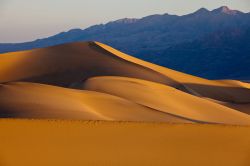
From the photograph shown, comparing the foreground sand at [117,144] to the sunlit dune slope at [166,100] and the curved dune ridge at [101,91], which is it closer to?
the curved dune ridge at [101,91]

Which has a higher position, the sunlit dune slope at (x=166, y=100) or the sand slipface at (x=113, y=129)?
the sand slipface at (x=113, y=129)

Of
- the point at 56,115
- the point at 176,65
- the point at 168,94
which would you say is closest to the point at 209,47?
the point at 176,65

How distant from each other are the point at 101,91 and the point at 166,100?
8.59ft

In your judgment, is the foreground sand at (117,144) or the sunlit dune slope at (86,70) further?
the sunlit dune slope at (86,70)

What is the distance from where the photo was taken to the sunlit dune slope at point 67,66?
32531 mm

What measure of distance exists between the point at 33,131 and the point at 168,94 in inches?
670

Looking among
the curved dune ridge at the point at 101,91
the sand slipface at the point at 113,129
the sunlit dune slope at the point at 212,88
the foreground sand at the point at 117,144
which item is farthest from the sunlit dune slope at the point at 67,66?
the foreground sand at the point at 117,144

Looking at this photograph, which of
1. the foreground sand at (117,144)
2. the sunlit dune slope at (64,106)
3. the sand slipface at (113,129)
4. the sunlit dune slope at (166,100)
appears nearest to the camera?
the foreground sand at (117,144)

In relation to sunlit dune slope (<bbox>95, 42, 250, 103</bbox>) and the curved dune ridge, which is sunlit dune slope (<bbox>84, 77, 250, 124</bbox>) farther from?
sunlit dune slope (<bbox>95, 42, 250, 103</bbox>)

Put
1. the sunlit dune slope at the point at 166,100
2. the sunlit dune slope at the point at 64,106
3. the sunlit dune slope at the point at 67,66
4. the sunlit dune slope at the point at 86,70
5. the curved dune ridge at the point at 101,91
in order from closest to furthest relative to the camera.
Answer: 1. the sunlit dune slope at the point at 64,106
2. the curved dune ridge at the point at 101,91
3. the sunlit dune slope at the point at 166,100
4. the sunlit dune slope at the point at 67,66
5. the sunlit dune slope at the point at 86,70

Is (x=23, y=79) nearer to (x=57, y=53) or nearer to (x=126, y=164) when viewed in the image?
(x=57, y=53)

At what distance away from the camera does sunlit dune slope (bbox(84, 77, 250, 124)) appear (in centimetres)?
2113

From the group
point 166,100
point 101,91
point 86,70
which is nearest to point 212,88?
point 86,70

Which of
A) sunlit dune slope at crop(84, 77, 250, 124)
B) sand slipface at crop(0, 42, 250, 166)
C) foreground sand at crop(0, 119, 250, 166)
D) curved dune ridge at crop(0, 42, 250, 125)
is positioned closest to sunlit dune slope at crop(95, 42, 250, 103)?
curved dune ridge at crop(0, 42, 250, 125)
